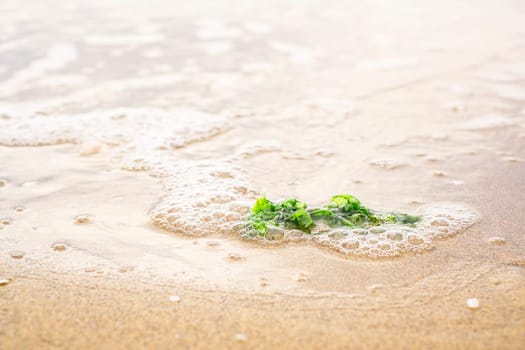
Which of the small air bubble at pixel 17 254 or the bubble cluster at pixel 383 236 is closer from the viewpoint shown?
the small air bubble at pixel 17 254

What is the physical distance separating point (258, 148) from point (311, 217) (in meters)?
1.10

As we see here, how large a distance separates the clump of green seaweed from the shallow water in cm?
10

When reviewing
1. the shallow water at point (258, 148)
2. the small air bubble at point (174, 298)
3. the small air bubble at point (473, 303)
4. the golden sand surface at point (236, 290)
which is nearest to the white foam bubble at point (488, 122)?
the shallow water at point (258, 148)

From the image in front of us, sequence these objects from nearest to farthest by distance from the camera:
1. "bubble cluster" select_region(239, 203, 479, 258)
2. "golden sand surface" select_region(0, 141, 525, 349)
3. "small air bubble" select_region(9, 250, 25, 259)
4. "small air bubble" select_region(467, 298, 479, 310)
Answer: "golden sand surface" select_region(0, 141, 525, 349) < "small air bubble" select_region(467, 298, 479, 310) < "small air bubble" select_region(9, 250, 25, 259) < "bubble cluster" select_region(239, 203, 479, 258)

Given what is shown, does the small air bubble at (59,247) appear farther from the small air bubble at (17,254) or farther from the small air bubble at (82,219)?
the small air bubble at (82,219)

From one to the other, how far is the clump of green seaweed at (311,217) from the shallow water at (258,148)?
0.10 m

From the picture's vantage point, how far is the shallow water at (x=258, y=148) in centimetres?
233

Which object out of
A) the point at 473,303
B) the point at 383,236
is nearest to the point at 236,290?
the point at 383,236

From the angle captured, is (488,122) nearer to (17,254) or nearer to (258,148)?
(258,148)

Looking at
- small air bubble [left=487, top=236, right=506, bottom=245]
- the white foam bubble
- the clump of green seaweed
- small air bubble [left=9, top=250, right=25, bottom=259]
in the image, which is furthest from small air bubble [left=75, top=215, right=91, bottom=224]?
the white foam bubble

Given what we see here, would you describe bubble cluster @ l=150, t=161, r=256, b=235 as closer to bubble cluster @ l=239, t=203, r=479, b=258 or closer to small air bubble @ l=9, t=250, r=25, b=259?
bubble cluster @ l=239, t=203, r=479, b=258

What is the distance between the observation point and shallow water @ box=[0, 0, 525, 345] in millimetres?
2328

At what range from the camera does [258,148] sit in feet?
12.0

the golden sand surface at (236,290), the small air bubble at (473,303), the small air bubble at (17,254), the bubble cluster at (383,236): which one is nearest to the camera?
the golden sand surface at (236,290)
